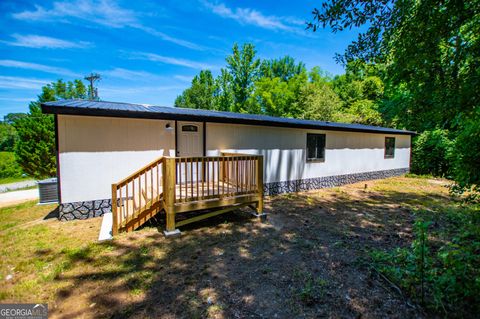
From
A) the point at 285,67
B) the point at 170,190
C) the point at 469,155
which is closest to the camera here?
the point at 469,155

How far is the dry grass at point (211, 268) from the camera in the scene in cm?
241

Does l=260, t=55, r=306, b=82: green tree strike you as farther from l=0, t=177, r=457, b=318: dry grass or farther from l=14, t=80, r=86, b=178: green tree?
l=0, t=177, r=457, b=318: dry grass

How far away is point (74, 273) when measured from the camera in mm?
3086

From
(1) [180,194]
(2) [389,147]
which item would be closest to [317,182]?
(2) [389,147]

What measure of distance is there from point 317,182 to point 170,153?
6.24 meters

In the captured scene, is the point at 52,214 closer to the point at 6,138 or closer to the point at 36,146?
the point at 36,146

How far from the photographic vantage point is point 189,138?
6461 mm

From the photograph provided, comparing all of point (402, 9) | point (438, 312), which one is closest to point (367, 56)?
point (402, 9)

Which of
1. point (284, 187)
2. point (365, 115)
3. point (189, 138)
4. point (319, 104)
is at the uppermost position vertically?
point (319, 104)

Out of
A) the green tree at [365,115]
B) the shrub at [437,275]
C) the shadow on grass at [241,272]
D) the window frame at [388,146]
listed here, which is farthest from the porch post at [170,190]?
the green tree at [365,115]

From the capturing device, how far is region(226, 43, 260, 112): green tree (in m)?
25.6

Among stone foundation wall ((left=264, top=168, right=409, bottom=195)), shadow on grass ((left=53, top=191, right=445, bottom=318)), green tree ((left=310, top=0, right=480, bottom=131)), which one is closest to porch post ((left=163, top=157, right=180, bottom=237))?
shadow on grass ((left=53, top=191, right=445, bottom=318))

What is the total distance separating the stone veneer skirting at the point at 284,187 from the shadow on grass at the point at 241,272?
171 centimetres

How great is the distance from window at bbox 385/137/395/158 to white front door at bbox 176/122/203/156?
1093 centimetres
